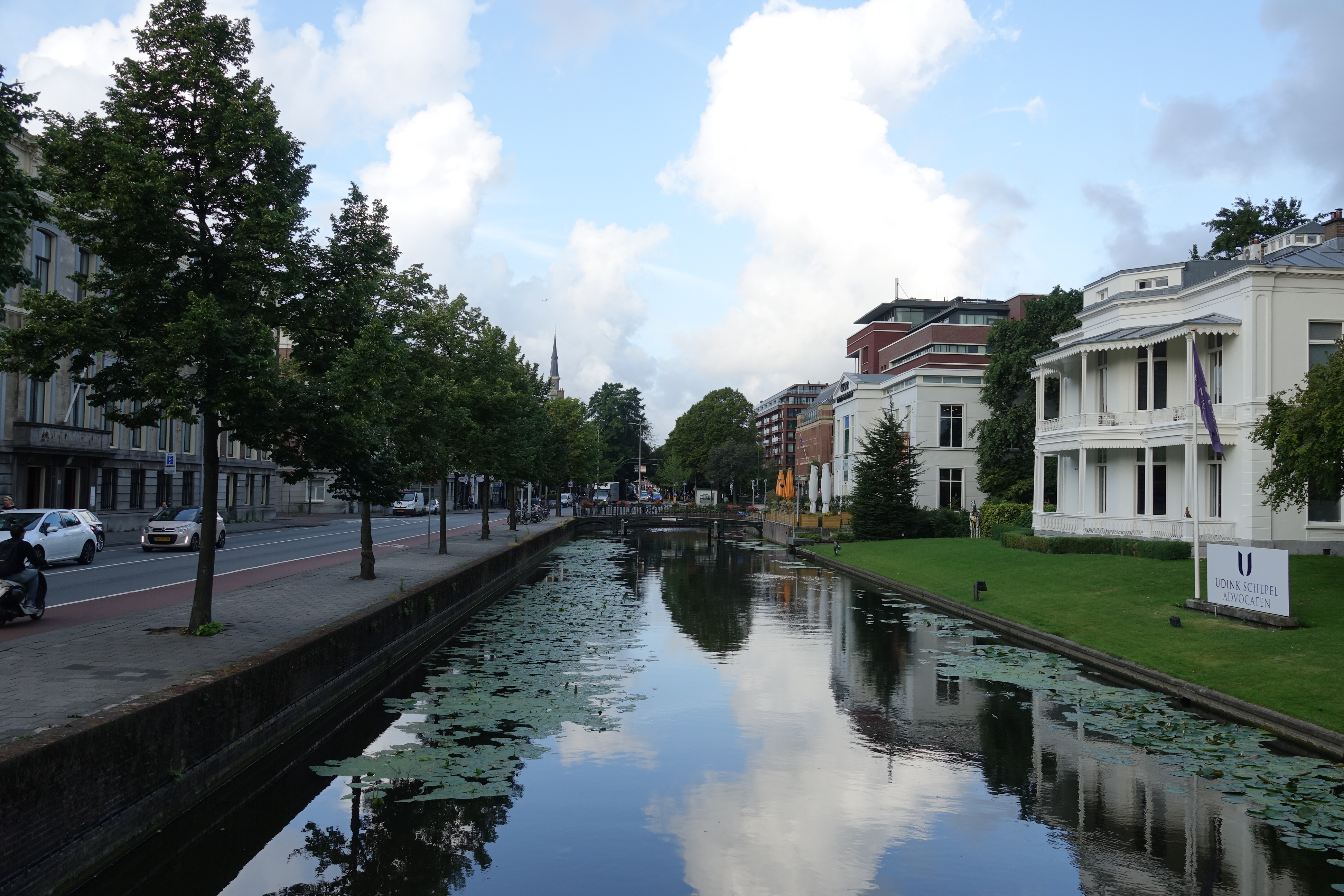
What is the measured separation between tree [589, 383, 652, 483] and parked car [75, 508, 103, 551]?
302 feet

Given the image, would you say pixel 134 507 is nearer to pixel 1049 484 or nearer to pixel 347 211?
pixel 347 211

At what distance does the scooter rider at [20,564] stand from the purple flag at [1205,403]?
→ 23752 mm

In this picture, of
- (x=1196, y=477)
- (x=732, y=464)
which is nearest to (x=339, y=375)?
(x=1196, y=477)

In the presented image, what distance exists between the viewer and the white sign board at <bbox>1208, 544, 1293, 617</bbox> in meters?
18.8

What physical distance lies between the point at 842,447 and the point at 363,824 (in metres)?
70.2

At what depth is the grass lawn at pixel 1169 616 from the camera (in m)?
15.3

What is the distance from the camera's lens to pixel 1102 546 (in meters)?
32.9

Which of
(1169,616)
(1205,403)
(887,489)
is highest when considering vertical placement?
(1205,403)

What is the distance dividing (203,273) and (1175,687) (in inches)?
659

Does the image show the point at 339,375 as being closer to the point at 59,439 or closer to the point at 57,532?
the point at 57,532

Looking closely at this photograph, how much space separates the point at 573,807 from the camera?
1026 centimetres

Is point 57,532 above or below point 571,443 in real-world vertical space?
below

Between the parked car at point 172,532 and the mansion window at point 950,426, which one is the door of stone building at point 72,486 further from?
the mansion window at point 950,426

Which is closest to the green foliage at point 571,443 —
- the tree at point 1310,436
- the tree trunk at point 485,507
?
the tree trunk at point 485,507
